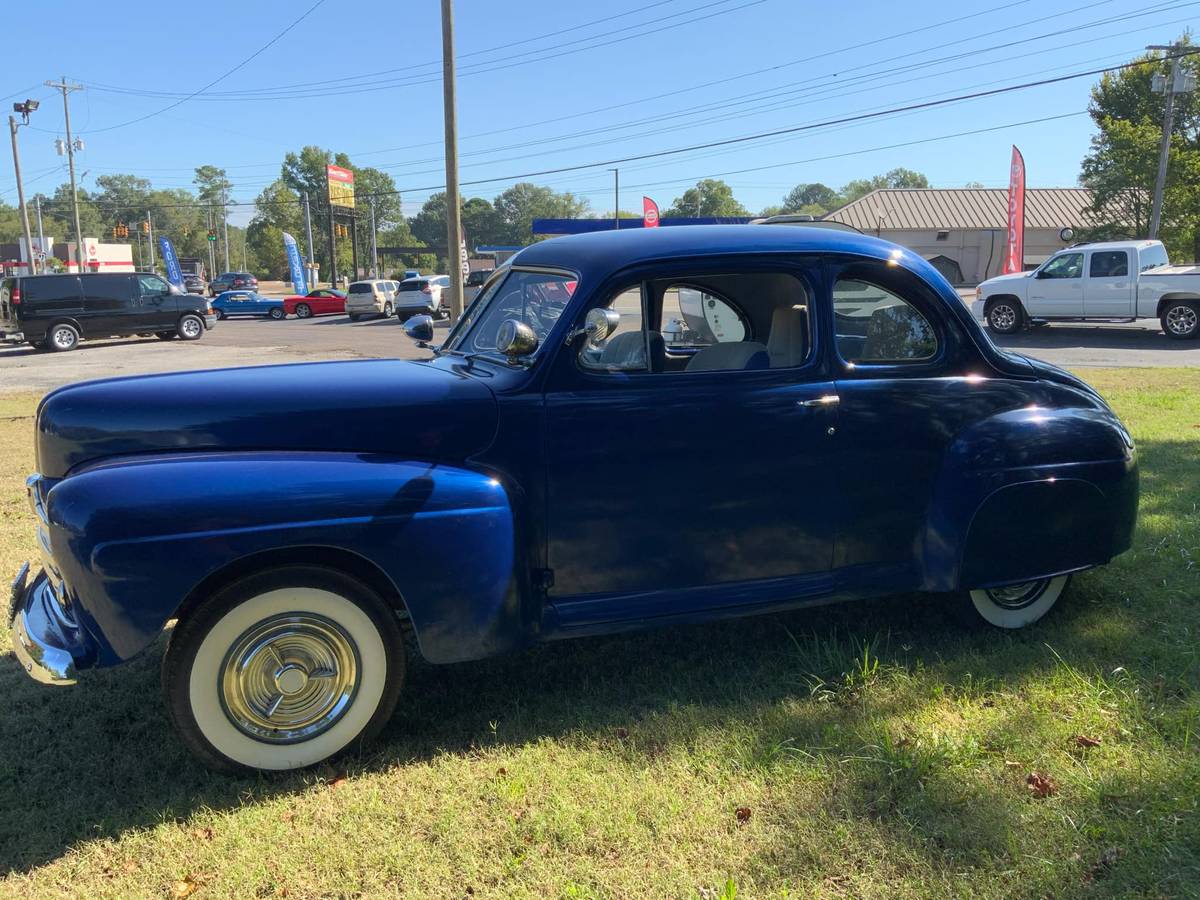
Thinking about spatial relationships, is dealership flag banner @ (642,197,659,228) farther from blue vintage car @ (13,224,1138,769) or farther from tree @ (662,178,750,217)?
tree @ (662,178,750,217)

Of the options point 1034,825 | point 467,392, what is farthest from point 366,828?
point 1034,825

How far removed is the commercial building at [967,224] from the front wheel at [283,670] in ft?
164

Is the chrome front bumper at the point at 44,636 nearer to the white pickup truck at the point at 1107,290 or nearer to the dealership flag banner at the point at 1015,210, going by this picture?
the white pickup truck at the point at 1107,290

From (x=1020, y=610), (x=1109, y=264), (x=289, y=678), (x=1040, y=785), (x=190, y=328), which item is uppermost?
(x=1109, y=264)

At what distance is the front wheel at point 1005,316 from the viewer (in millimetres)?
19500

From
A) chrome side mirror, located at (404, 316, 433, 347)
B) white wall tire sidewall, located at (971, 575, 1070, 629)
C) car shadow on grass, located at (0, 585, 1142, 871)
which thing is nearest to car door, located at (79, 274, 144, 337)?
chrome side mirror, located at (404, 316, 433, 347)

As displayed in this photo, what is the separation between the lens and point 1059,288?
18.8m

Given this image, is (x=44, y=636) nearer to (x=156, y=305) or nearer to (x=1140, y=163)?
(x=156, y=305)

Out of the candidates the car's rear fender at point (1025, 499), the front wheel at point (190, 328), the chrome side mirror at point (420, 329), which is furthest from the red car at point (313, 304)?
the car's rear fender at point (1025, 499)

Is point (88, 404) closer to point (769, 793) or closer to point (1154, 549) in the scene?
point (769, 793)

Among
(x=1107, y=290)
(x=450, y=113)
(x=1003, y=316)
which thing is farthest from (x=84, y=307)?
(x=1107, y=290)

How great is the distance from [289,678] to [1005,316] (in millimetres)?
19951

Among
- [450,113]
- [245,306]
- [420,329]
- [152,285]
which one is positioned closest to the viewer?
[420,329]

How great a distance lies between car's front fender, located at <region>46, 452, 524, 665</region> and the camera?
2684mm
